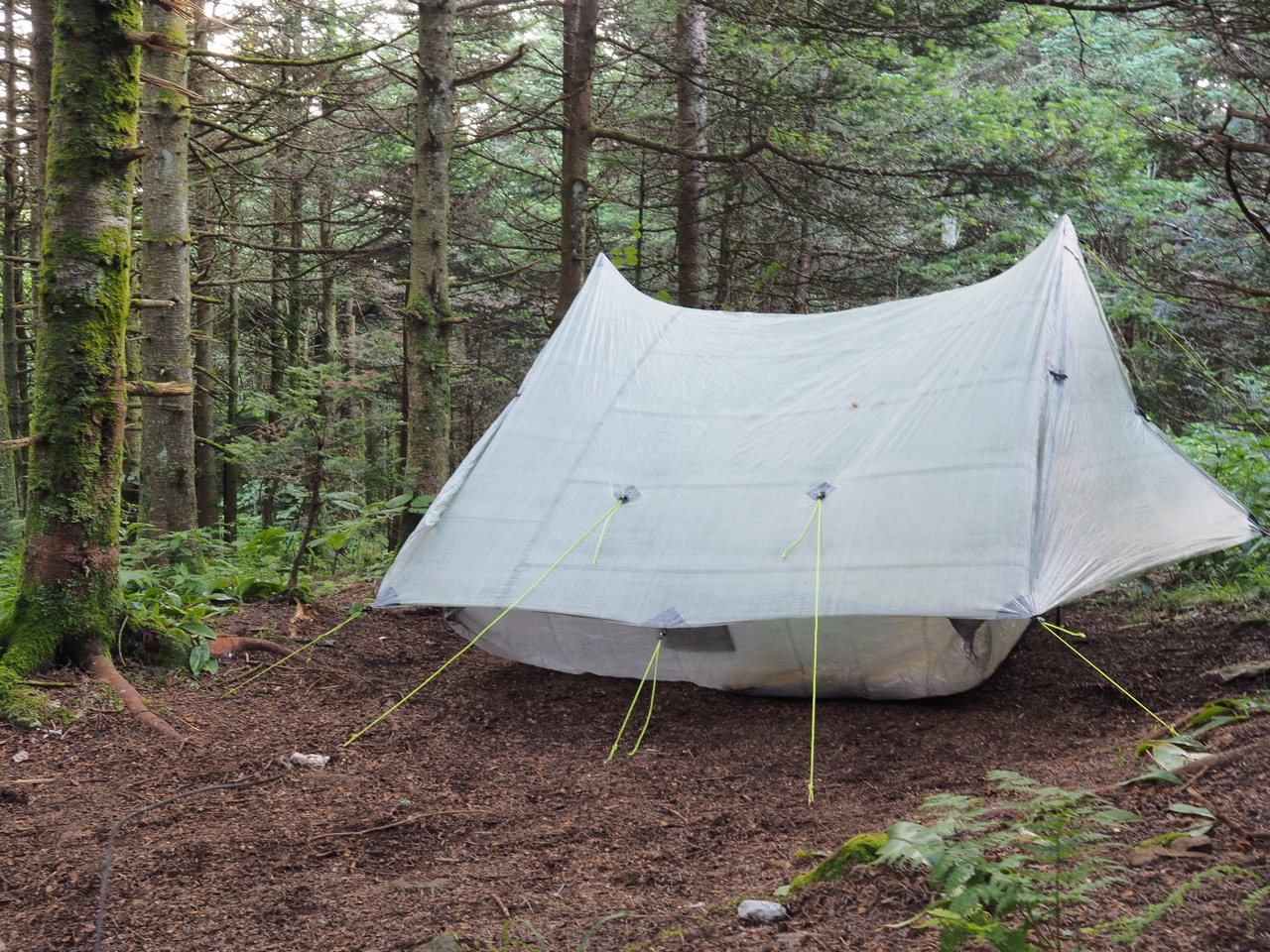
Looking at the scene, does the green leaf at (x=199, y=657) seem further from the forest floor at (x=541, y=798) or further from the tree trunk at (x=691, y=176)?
the tree trunk at (x=691, y=176)

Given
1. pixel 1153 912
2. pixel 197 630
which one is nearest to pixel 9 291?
pixel 197 630

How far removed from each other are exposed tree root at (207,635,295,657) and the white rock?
1345mm

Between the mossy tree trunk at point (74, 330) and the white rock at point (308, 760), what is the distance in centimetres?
120

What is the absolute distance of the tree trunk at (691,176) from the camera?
30.8 feet

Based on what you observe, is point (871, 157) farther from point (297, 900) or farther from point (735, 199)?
point (297, 900)

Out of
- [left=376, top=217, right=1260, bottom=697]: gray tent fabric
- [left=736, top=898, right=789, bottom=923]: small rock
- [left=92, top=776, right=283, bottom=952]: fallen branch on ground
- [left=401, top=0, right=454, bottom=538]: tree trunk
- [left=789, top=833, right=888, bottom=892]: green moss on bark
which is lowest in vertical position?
[left=92, top=776, right=283, bottom=952]: fallen branch on ground

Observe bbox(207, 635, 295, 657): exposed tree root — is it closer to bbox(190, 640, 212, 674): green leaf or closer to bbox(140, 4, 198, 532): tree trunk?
bbox(190, 640, 212, 674): green leaf

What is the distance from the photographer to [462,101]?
28.0 feet

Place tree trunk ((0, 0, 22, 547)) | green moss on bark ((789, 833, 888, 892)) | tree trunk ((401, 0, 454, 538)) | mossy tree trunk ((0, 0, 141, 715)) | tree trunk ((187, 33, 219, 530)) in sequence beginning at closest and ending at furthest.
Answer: green moss on bark ((789, 833, 888, 892))
mossy tree trunk ((0, 0, 141, 715))
tree trunk ((401, 0, 454, 538))
tree trunk ((0, 0, 22, 547))
tree trunk ((187, 33, 219, 530))

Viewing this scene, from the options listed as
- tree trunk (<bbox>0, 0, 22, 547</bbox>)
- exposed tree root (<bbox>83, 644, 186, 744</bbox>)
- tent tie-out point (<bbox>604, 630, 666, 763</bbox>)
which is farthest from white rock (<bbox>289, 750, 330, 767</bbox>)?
tree trunk (<bbox>0, 0, 22, 547</bbox>)

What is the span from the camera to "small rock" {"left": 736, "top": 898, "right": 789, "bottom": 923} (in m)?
2.47

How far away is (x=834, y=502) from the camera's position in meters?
4.68

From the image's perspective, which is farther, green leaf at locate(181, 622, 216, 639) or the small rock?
green leaf at locate(181, 622, 216, 639)

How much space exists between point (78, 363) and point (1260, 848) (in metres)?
4.82
